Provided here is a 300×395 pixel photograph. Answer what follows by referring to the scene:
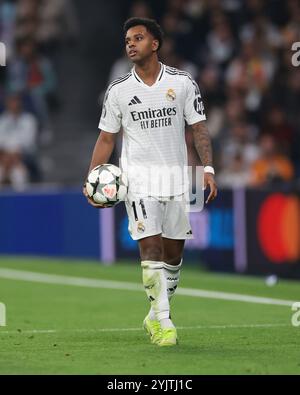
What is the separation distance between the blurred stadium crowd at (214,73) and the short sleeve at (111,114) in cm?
884

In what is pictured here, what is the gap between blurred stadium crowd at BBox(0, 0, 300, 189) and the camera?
66.9 feet

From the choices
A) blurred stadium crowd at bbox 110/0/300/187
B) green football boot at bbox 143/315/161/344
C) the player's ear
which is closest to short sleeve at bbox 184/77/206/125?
the player's ear

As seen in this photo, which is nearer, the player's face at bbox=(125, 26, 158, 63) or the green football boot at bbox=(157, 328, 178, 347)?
the green football boot at bbox=(157, 328, 178, 347)

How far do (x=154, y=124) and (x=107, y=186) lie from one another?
2.00 feet

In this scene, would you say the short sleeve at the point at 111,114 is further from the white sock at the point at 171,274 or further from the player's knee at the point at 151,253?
the white sock at the point at 171,274

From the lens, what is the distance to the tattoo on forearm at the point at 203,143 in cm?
993

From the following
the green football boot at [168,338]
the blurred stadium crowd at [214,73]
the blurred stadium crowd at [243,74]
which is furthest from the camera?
the blurred stadium crowd at [214,73]

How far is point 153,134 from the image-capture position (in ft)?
32.2

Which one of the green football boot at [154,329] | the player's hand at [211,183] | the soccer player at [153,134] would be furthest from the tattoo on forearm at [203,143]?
the green football boot at [154,329]

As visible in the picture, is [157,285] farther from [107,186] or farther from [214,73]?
[214,73]

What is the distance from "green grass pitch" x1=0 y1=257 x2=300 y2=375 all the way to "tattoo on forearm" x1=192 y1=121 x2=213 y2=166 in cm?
144

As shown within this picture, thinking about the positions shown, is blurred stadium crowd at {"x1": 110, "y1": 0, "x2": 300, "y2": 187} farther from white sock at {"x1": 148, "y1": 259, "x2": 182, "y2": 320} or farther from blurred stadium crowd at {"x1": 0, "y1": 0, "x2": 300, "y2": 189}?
white sock at {"x1": 148, "y1": 259, "x2": 182, "y2": 320}

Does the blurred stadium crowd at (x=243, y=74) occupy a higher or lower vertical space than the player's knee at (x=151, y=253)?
higher
